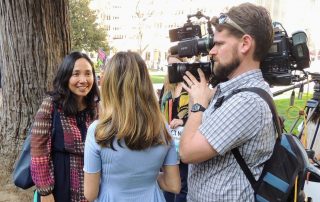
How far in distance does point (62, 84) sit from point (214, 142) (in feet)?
4.17

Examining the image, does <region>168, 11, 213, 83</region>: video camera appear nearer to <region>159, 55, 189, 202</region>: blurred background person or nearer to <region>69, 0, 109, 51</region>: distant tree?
<region>159, 55, 189, 202</region>: blurred background person

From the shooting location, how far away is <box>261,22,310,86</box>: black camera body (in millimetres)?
1656

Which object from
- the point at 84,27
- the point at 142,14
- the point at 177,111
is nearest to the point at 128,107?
the point at 177,111

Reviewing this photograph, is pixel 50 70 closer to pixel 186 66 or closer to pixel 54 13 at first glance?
pixel 54 13

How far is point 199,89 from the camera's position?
1622 mm

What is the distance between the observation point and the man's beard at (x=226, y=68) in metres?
1.48

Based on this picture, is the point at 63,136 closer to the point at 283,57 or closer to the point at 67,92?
the point at 67,92

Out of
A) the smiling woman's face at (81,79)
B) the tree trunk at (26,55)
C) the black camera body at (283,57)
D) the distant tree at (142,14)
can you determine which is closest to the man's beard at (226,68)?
the black camera body at (283,57)

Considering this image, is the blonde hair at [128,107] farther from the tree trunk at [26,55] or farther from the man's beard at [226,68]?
the tree trunk at [26,55]

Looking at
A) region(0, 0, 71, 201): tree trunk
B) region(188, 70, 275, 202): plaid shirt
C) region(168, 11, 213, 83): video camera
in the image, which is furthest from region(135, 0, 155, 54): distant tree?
region(188, 70, 275, 202): plaid shirt

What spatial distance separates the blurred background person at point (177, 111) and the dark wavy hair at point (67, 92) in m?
0.68

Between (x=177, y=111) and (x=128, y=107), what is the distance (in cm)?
141

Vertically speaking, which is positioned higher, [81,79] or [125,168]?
[81,79]

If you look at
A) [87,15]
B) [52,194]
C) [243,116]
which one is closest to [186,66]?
[243,116]
